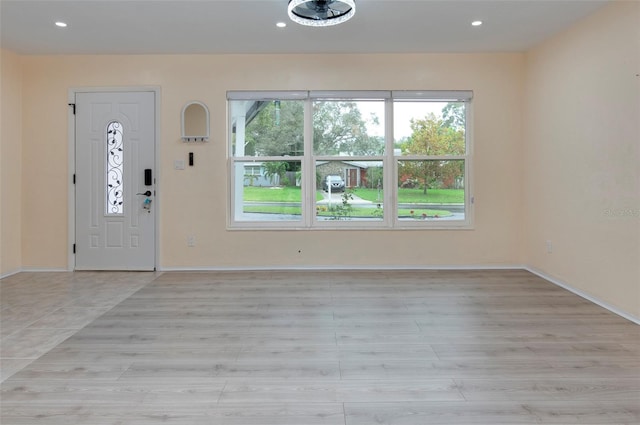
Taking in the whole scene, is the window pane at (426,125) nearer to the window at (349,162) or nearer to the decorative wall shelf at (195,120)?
the window at (349,162)

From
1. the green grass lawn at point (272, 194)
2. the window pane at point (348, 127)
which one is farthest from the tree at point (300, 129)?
the green grass lawn at point (272, 194)

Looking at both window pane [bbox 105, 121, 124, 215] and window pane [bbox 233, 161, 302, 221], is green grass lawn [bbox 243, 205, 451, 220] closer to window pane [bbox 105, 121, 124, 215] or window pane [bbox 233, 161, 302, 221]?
window pane [bbox 233, 161, 302, 221]

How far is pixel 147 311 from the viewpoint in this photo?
10.8 feet

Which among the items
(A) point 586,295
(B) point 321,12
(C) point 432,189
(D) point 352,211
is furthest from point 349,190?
(A) point 586,295

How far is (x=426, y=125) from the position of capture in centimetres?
483

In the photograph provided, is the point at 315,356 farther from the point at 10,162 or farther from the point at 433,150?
the point at 10,162

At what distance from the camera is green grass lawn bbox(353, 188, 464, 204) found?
4.86m

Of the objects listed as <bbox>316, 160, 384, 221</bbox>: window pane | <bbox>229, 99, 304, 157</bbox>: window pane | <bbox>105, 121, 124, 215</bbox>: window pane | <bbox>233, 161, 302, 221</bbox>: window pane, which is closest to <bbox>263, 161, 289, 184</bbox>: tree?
<bbox>233, 161, 302, 221</bbox>: window pane

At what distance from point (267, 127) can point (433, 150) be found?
2.01 meters

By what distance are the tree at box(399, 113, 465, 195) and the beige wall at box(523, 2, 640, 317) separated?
79 cm

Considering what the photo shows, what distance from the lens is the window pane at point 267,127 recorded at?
4.79 meters

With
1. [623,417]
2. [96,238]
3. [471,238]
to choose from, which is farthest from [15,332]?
[471,238]

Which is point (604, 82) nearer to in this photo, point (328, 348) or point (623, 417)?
point (623, 417)

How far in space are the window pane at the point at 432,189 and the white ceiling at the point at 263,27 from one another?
4.36 ft
